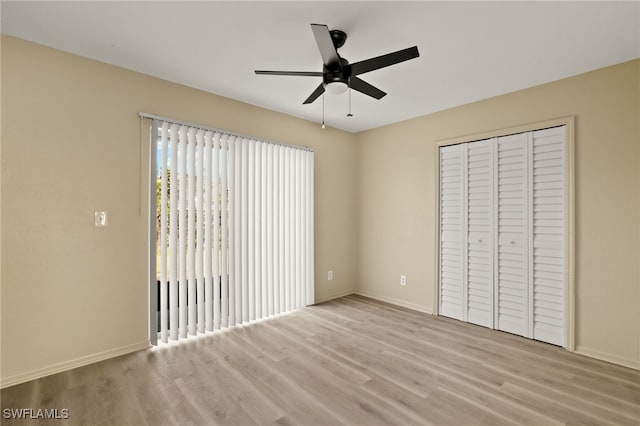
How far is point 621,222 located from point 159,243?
4.07 meters

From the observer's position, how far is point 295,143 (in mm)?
4109

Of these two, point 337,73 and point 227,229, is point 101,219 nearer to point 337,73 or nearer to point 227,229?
point 227,229

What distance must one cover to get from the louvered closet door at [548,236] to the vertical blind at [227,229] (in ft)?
8.31

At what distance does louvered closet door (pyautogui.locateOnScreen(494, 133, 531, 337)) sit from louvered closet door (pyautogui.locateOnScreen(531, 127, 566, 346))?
8cm

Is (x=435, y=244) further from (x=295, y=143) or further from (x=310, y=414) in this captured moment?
(x=310, y=414)

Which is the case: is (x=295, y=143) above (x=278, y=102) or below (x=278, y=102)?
below

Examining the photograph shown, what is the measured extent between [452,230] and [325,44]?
8.98 ft

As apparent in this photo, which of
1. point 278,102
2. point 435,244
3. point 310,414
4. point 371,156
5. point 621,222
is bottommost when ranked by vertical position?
point 310,414

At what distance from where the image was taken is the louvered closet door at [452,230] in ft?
12.0

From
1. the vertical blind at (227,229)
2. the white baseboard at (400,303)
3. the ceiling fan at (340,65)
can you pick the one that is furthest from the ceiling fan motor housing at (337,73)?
Answer: the white baseboard at (400,303)

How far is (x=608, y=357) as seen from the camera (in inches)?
105

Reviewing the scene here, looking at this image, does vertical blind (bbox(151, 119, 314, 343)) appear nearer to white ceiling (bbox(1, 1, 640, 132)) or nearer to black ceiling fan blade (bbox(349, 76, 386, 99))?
white ceiling (bbox(1, 1, 640, 132))

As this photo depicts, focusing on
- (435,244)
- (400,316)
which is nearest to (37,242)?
(400,316)

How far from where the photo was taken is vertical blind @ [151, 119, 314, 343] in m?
2.95
